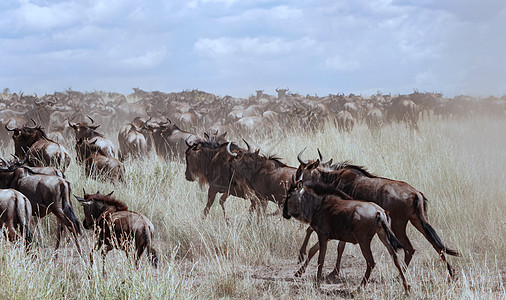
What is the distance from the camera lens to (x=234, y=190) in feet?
29.1

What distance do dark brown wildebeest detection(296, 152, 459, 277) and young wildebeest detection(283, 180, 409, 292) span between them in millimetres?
443

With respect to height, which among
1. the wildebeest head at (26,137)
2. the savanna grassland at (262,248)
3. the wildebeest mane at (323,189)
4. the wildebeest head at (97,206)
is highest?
the wildebeest head at (26,137)

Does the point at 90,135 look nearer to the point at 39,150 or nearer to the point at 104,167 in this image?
the point at 39,150

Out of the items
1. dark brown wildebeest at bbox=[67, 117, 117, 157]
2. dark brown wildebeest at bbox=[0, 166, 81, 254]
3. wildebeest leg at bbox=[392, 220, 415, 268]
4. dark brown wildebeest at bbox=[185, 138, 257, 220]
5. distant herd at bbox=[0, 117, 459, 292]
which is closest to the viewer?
distant herd at bbox=[0, 117, 459, 292]

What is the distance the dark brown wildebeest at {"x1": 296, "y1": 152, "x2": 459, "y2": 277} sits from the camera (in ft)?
19.9

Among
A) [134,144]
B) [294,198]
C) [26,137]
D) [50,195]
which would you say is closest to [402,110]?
[134,144]

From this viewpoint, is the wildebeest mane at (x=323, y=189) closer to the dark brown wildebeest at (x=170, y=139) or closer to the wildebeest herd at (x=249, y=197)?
the wildebeest herd at (x=249, y=197)

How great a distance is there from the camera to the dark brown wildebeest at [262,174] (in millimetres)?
8125

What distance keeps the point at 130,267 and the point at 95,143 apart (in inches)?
268

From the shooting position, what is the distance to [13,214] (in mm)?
6504

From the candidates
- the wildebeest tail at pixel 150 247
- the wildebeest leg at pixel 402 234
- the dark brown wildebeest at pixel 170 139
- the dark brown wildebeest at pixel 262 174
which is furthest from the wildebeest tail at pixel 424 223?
the dark brown wildebeest at pixel 170 139

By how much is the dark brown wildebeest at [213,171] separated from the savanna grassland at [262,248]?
11.2 inches

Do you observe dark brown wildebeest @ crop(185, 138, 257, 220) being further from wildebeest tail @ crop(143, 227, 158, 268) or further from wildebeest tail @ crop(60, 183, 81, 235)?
wildebeest tail @ crop(143, 227, 158, 268)

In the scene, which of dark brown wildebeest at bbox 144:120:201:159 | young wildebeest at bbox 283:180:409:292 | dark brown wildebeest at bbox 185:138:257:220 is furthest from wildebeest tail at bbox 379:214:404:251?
dark brown wildebeest at bbox 144:120:201:159
